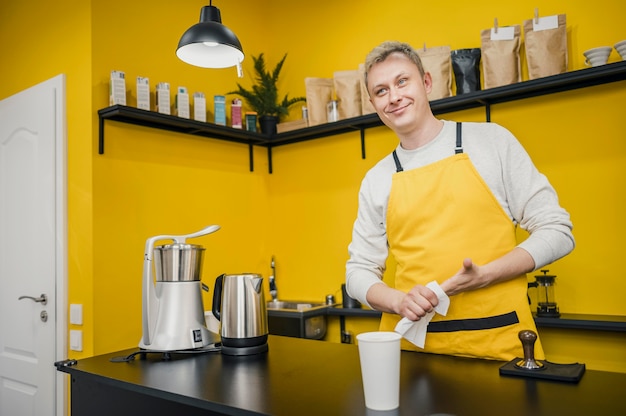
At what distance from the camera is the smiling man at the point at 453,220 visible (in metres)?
1.67

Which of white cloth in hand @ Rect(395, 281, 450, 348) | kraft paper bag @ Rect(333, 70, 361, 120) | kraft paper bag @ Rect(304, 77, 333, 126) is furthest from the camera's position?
kraft paper bag @ Rect(304, 77, 333, 126)

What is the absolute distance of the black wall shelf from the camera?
2.42 metres

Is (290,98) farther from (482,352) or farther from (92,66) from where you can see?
(482,352)

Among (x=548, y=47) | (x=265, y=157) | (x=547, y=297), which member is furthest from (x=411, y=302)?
(x=265, y=157)

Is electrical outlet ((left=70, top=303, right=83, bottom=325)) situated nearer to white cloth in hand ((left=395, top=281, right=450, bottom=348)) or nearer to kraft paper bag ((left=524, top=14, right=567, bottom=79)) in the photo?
white cloth in hand ((left=395, top=281, right=450, bottom=348))

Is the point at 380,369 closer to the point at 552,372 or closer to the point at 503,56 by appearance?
the point at 552,372

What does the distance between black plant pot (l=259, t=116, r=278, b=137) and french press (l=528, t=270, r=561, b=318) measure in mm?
1906

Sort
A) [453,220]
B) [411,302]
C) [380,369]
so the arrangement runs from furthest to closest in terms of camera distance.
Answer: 1. [453,220]
2. [411,302]
3. [380,369]

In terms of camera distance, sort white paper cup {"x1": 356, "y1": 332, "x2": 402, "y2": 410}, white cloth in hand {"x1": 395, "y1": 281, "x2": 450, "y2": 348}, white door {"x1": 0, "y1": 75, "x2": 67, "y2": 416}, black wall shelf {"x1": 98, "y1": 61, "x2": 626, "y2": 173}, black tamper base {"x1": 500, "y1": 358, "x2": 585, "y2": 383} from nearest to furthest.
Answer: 1. white paper cup {"x1": 356, "y1": 332, "x2": 402, "y2": 410}
2. black tamper base {"x1": 500, "y1": 358, "x2": 585, "y2": 383}
3. white cloth in hand {"x1": 395, "y1": 281, "x2": 450, "y2": 348}
4. black wall shelf {"x1": 98, "y1": 61, "x2": 626, "y2": 173}
5. white door {"x1": 0, "y1": 75, "x2": 67, "y2": 416}

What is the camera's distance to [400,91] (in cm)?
184

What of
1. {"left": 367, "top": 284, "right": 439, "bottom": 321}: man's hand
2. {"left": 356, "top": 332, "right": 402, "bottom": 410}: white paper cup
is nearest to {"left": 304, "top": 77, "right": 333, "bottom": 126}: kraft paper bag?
{"left": 367, "top": 284, "right": 439, "bottom": 321}: man's hand

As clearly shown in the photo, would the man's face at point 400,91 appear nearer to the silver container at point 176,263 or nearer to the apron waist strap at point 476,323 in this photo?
the apron waist strap at point 476,323

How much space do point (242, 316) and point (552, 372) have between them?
35.4 inches

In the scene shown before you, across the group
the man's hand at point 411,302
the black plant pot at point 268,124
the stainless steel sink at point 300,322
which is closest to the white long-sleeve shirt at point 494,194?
the man's hand at point 411,302
